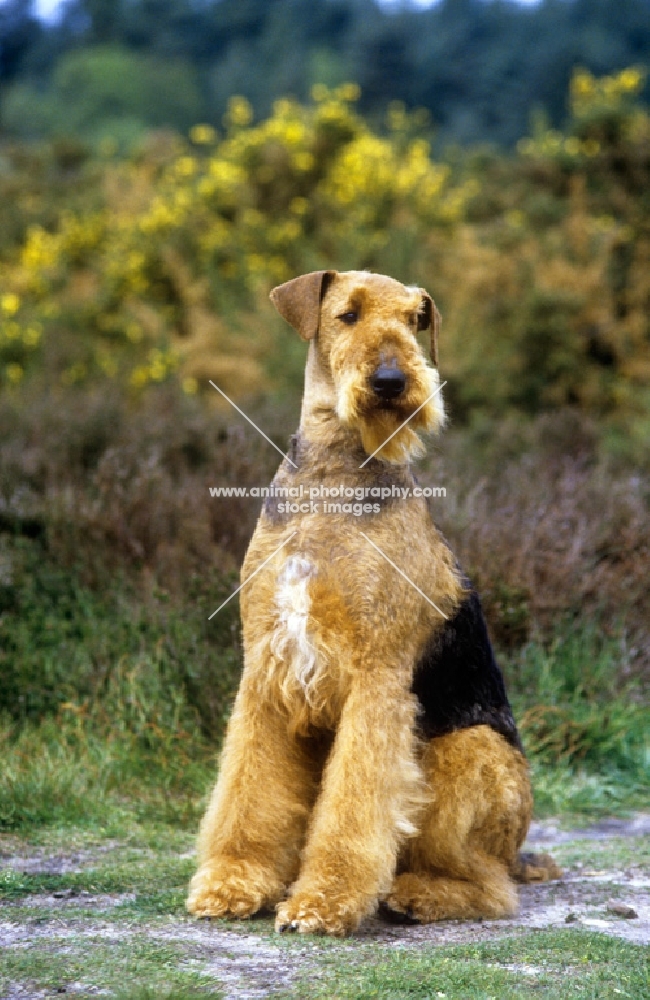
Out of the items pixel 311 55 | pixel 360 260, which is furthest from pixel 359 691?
pixel 311 55

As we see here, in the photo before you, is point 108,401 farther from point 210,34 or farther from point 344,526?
point 210,34

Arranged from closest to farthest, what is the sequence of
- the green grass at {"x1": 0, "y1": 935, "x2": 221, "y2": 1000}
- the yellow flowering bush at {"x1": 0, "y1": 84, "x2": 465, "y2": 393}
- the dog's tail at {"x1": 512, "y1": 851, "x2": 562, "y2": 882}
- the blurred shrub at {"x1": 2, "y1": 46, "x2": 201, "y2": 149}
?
the green grass at {"x1": 0, "y1": 935, "x2": 221, "y2": 1000}, the dog's tail at {"x1": 512, "y1": 851, "x2": 562, "y2": 882}, the yellow flowering bush at {"x1": 0, "y1": 84, "x2": 465, "y2": 393}, the blurred shrub at {"x1": 2, "y1": 46, "x2": 201, "y2": 149}

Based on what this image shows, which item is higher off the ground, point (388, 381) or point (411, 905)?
point (388, 381)

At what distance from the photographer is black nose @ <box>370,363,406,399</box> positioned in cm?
333

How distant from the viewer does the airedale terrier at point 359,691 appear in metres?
3.34

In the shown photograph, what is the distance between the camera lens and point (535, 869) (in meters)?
3.98

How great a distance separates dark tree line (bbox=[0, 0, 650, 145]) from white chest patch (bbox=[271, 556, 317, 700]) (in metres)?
24.5

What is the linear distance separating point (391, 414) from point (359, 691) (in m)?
0.81

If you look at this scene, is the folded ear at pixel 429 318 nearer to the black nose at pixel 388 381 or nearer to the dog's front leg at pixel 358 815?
the black nose at pixel 388 381

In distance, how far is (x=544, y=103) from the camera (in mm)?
26203

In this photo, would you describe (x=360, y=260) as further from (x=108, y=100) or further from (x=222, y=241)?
(x=108, y=100)

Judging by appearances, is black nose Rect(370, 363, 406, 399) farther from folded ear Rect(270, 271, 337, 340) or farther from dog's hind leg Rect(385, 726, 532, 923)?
dog's hind leg Rect(385, 726, 532, 923)

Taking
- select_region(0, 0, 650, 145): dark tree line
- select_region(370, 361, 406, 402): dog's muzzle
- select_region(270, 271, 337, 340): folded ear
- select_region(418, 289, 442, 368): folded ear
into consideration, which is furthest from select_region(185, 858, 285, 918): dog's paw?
select_region(0, 0, 650, 145): dark tree line

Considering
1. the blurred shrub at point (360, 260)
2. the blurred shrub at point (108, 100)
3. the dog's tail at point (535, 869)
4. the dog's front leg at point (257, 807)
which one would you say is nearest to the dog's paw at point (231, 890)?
the dog's front leg at point (257, 807)
